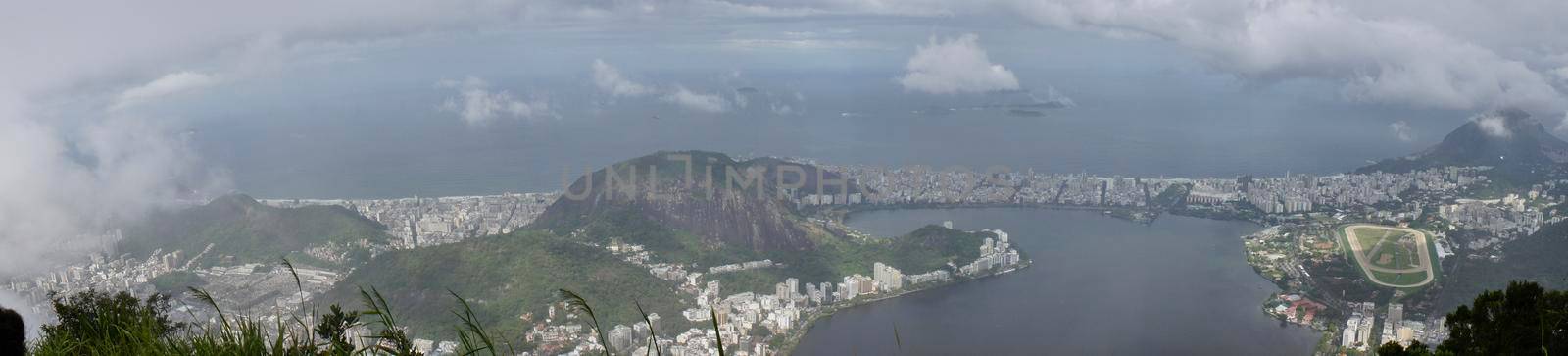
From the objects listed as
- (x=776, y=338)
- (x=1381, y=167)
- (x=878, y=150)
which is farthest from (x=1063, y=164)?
(x=776, y=338)

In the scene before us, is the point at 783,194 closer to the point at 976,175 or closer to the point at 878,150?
the point at 976,175

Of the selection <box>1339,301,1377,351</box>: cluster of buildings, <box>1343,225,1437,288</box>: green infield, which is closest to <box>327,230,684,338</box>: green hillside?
<box>1339,301,1377,351</box>: cluster of buildings

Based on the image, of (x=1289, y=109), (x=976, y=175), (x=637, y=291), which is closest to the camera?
(x=637, y=291)

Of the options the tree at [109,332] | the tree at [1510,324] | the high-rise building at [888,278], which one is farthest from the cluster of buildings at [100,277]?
the tree at [1510,324]

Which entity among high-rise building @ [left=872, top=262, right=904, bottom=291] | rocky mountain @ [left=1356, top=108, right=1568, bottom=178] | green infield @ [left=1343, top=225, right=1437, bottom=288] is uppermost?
rocky mountain @ [left=1356, top=108, right=1568, bottom=178]

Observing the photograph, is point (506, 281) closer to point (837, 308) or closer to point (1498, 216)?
point (837, 308)

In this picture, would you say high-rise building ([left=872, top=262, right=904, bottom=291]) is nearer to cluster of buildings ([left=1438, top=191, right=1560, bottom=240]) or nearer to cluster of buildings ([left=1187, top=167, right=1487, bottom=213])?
cluster of buildings ([left=1438, top=191, right=1560, bottom=240])

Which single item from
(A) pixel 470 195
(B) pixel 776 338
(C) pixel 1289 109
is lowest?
(B) pixel 776 338

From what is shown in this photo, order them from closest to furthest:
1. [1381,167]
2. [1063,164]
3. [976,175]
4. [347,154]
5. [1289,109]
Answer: [1381,167] → [976,175] → [1063,164] → [347,154] → [1289,109]
